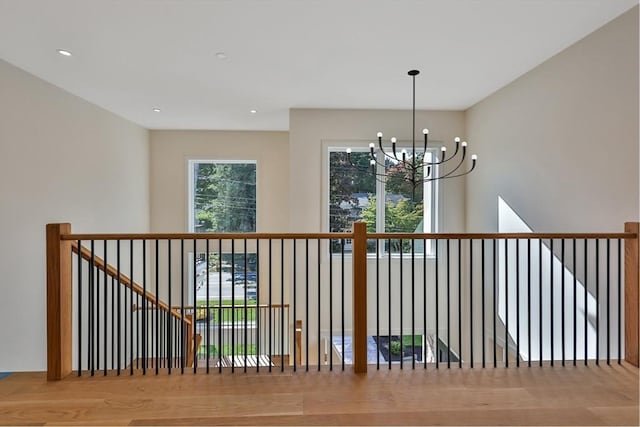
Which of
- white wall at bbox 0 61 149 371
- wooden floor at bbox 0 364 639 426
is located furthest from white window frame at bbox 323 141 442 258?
white wall at bbox 0 61 149 371

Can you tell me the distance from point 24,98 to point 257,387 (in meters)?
3.41

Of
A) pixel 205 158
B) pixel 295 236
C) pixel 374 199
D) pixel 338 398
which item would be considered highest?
pixel 205 158

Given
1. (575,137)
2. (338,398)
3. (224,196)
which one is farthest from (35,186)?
(575,137)

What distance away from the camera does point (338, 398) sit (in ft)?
6.43

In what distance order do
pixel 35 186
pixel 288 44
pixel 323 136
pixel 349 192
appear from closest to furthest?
pixel 288 44
pixel 35 186
pixel 323 136
pixel 349 192

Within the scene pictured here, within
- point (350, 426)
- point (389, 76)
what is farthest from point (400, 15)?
point (350, 426)

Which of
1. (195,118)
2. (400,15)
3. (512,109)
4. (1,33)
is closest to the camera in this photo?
(400,15)

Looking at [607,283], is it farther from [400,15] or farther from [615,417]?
[400,15]

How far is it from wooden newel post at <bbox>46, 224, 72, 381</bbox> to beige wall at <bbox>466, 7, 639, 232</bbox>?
3.72m

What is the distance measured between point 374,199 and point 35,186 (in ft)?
12.6

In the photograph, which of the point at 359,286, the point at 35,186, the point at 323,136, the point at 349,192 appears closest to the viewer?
the point at 359,286

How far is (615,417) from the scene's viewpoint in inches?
69.6

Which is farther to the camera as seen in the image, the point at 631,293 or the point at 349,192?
the point at 349,192

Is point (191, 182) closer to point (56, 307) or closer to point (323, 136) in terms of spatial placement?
point (323, 136)
